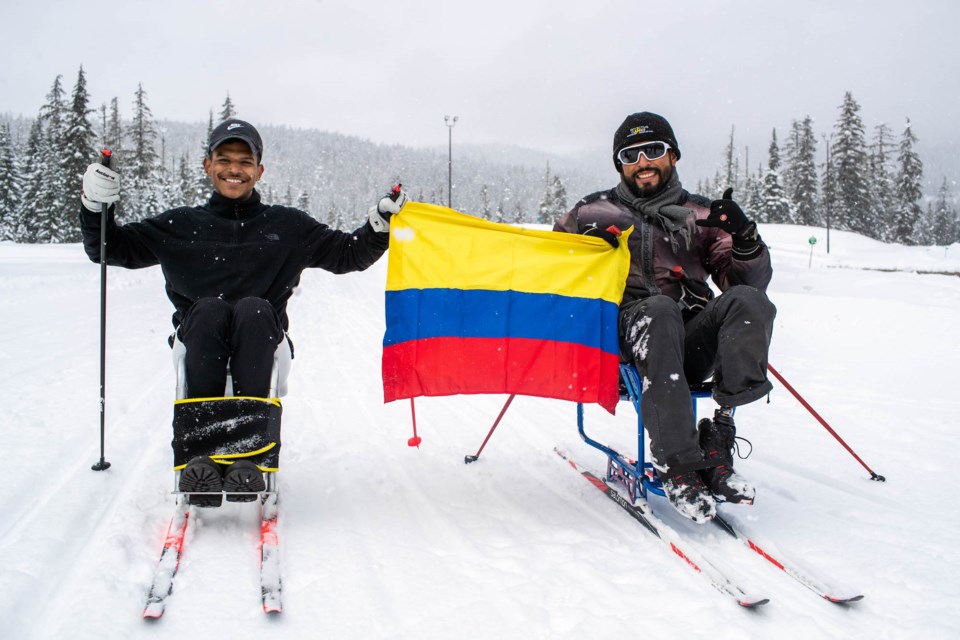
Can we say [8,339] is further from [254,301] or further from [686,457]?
[686,457]

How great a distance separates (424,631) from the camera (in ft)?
6.89

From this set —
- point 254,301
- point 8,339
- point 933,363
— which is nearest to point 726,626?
point 254,301

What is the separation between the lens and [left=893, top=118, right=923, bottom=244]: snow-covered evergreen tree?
5603 cm

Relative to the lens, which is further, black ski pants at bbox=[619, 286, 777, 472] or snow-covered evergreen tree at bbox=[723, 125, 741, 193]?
snow-covered evergreen tree at bbox=[723, 125, 741, 193]

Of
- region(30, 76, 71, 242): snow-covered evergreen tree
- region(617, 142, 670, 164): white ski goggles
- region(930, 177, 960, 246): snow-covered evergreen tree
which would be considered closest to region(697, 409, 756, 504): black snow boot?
region(617, 142, 670, 164): white ski goggles

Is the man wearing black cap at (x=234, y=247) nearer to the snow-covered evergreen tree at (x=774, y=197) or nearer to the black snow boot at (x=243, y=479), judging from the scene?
the black snow boot at (x=243, y=479)

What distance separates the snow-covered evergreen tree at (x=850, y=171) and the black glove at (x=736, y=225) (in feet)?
192

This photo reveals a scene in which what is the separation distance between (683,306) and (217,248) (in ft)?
8.92

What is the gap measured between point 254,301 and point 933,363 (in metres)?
8.15

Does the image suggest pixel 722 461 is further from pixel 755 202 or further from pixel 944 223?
pixel 944 223

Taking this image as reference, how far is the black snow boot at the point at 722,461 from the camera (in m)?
2.82

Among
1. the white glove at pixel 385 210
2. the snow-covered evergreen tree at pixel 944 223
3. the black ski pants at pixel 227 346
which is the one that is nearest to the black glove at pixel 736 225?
the white glove at pixel 385 210

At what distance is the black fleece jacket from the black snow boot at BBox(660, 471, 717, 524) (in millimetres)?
2270

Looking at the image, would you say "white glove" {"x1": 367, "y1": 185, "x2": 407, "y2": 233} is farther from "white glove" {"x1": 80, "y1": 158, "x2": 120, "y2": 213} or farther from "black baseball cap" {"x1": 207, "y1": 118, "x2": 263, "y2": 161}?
"white glove" {"x1": 80, "y1": 158, "x2": 120, "y2": 213}
